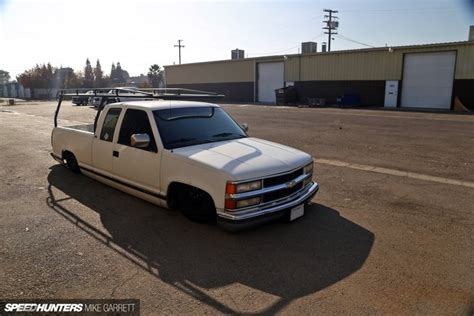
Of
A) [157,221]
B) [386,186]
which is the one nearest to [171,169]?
[157,221]

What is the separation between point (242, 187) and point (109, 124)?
9.87ft

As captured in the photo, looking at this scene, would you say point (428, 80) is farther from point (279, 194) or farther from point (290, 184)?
point (279, 194)

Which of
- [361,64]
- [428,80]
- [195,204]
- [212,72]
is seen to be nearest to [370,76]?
[361,64]

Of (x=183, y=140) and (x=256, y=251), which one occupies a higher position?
(x=183, y=140)

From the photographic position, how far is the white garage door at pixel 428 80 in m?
26.5

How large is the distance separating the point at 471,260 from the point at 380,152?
6.51m

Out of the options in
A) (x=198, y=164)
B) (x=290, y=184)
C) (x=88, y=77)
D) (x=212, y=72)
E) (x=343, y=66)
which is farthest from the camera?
(x=88, y=77)

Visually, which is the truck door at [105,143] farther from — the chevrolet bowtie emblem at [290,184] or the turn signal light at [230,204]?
the chevrolet bowtie emblem at [290,184]

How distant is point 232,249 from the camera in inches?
165

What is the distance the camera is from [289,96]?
34.8m

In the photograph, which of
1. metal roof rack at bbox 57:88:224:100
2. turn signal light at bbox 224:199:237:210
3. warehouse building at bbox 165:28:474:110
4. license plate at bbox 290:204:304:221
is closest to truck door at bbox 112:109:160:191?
metal roof rack at bbox 57:88:224:100

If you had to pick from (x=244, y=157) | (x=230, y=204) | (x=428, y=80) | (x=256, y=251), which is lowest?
(x=256, y=251)

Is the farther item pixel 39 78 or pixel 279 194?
pixel 39 78

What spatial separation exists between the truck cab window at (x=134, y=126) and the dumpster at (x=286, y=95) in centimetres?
3000
